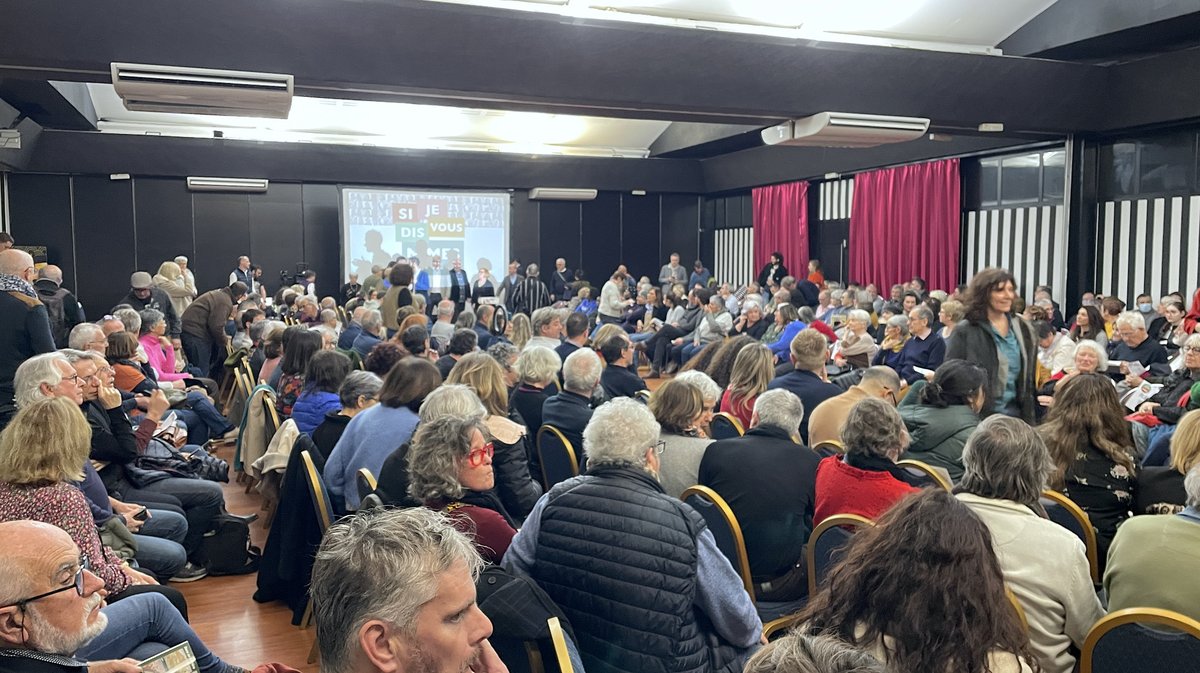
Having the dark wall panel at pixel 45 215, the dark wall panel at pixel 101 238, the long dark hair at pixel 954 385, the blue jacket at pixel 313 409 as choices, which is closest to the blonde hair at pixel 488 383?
the blue jacket at pixel 313 409

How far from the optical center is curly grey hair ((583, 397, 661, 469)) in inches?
95.1

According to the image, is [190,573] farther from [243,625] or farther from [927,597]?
[927,597]

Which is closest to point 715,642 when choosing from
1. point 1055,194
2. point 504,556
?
point 504,556

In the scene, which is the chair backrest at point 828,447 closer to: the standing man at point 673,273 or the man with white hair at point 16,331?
the man with white hair at point 16,331

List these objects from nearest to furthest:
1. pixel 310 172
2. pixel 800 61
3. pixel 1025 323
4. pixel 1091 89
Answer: pixel 1025 323
pixel 800 61
pixel 1091 89
pixel 310 172

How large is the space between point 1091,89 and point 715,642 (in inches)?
336

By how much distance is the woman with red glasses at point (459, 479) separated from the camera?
2.49 meters

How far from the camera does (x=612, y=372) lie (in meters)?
5.46

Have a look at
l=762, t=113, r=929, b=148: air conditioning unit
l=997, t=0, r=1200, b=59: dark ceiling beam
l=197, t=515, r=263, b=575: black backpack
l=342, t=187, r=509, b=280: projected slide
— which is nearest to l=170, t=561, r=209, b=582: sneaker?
l=197, t=515, r=263, b=575: black backpack

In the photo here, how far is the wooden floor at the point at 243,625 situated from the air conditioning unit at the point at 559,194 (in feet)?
40.3

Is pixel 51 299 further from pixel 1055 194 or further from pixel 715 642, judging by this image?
pixel 1055 194

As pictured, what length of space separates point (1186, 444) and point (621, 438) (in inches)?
78.1

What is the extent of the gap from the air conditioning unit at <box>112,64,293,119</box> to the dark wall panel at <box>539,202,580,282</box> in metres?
10.7

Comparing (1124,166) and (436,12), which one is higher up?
(436,12)
